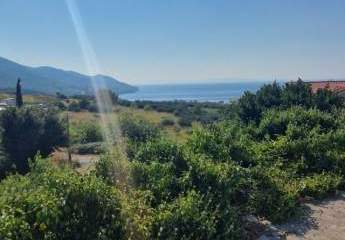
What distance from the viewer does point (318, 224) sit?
8977mm

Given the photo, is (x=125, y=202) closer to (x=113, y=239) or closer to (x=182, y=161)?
(x=113, y=239)

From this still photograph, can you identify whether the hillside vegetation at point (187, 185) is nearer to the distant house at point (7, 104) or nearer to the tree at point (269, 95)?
the tree at point (269, 95)

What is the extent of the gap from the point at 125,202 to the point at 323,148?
7.35m

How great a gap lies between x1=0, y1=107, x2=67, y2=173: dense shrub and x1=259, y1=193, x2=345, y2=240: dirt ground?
1128 centimetres

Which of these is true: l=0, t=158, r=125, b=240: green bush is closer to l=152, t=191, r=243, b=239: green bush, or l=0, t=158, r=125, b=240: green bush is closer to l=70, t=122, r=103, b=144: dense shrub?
l=152, t=191, r=243, b=239: green bush

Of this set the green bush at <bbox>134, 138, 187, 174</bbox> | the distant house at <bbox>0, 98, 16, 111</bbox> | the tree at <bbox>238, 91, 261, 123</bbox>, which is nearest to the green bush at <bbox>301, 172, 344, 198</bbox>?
the green bush at <bbox>134, 138, 187, 174</bbox>

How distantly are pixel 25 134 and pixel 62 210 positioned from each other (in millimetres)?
14034

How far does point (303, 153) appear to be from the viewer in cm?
1215

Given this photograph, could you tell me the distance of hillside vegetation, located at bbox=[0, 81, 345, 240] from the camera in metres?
5.82

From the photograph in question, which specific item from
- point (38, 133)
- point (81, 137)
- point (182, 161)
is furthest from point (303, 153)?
point (81, 137)

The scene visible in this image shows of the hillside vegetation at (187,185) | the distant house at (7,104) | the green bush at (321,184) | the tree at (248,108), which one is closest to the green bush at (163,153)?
the hillside vegetation at (187,185)

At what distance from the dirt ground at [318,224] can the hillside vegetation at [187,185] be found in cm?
28

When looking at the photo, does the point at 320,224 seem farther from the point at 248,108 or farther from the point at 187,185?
the point at 248,108

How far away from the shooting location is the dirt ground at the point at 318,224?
27.3 ft
